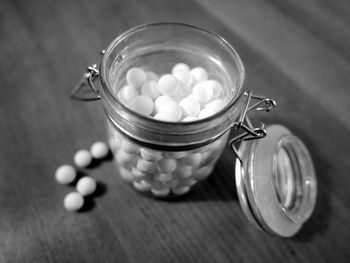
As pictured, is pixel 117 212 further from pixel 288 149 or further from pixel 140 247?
pixel 288 149

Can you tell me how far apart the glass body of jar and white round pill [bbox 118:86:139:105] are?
14mm

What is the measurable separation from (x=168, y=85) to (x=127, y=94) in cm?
6

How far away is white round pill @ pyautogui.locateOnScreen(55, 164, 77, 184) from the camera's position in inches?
23.8

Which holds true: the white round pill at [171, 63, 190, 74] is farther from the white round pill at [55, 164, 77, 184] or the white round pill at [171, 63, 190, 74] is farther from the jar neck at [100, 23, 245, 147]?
the white round pill at [55, 164, 77, 184]

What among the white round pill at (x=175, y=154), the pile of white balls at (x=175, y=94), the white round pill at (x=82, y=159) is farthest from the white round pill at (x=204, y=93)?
the white round pill at (x=82, y=159)

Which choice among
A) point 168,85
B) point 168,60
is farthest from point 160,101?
point 168,60

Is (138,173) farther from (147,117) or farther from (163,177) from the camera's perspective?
(147,117)

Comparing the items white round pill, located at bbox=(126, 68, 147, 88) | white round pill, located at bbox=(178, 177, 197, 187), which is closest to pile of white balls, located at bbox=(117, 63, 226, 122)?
white round pill, located at bbox=(126, 68, 147, 88)

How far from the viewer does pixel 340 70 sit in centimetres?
83

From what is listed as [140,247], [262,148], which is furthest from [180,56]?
[140,247]

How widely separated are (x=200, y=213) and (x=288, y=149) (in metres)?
0.19

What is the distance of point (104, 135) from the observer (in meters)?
0.68

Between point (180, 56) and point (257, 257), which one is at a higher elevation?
point (180, 56)

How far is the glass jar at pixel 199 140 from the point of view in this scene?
0.46 metres
